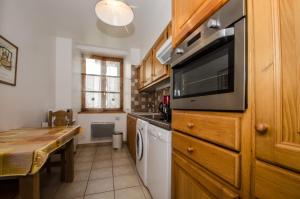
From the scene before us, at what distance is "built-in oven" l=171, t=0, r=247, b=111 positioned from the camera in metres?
0.55

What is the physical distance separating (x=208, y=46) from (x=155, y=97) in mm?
2807

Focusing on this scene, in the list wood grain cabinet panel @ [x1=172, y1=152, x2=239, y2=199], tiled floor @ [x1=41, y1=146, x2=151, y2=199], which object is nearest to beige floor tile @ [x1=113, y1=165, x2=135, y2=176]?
tiled floor @ [x1=41, y1=146, x2=151, y2=199]

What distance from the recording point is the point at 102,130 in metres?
3.50

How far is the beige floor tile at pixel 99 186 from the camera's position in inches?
67.1

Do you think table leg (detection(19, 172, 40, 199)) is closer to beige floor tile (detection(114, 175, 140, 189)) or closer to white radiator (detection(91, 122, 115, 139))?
beige floor tile (detection(114, 175, 140, 189))

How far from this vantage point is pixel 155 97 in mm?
3490

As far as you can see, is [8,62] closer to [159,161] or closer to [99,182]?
[99,182]

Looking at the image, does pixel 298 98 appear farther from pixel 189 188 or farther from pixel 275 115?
pixel 189 188

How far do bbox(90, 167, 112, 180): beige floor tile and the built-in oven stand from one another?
1.73m

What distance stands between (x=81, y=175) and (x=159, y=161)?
4.68 ft

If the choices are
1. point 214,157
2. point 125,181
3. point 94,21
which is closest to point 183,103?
point 214,157

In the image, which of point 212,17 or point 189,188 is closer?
point 212,17

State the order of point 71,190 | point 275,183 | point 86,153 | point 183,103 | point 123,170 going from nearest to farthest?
point 275,183
point 183,103
point 71,190
point 123,170
point 86,153

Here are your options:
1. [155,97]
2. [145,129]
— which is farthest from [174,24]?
[155,97]
